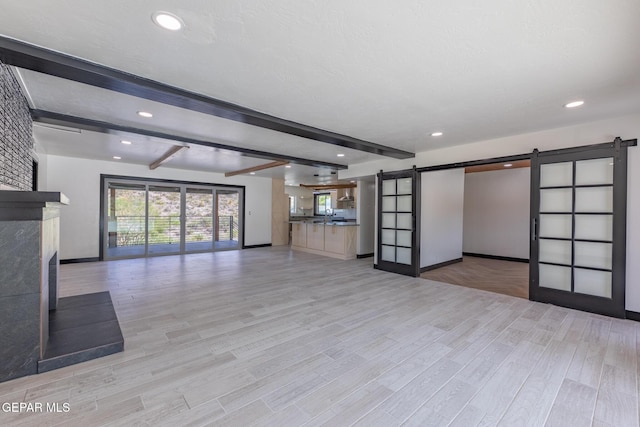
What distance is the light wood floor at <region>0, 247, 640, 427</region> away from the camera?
70.2 inches

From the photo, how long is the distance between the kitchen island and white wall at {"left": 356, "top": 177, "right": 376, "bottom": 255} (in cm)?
22

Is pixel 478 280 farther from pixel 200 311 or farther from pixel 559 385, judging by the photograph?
pixel 200 311

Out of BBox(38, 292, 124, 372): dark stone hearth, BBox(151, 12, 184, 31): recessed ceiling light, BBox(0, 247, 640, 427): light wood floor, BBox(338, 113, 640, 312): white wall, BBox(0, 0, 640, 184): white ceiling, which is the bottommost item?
BBox(0, 247, 640, 427): light wood floor

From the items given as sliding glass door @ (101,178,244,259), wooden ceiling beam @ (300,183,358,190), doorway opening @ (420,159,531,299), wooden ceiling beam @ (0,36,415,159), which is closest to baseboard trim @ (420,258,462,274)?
doorway opening @ (420,159,531,299)

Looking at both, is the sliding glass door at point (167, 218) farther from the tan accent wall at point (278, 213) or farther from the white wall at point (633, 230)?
the white wall at point (633, 230)

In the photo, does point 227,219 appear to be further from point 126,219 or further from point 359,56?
point 359,56

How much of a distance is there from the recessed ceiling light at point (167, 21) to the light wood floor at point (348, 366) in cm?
245

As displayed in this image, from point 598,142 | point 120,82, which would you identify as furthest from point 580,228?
point 120,82

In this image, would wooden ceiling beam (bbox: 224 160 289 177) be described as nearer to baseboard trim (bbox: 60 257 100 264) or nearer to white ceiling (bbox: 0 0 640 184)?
white ceiling (bbox: 0 0 640 184)

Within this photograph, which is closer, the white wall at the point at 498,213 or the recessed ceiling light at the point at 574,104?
the recessed ceiling light at the point at 574,104

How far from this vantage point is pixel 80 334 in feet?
8.70

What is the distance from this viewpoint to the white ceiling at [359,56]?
165 cm

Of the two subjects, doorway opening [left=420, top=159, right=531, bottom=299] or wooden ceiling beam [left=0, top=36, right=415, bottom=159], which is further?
doorway opening [left=420, top=159, right=531, bottom=299]

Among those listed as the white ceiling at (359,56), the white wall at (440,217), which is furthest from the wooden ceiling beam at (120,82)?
the white wall at (440,217)
